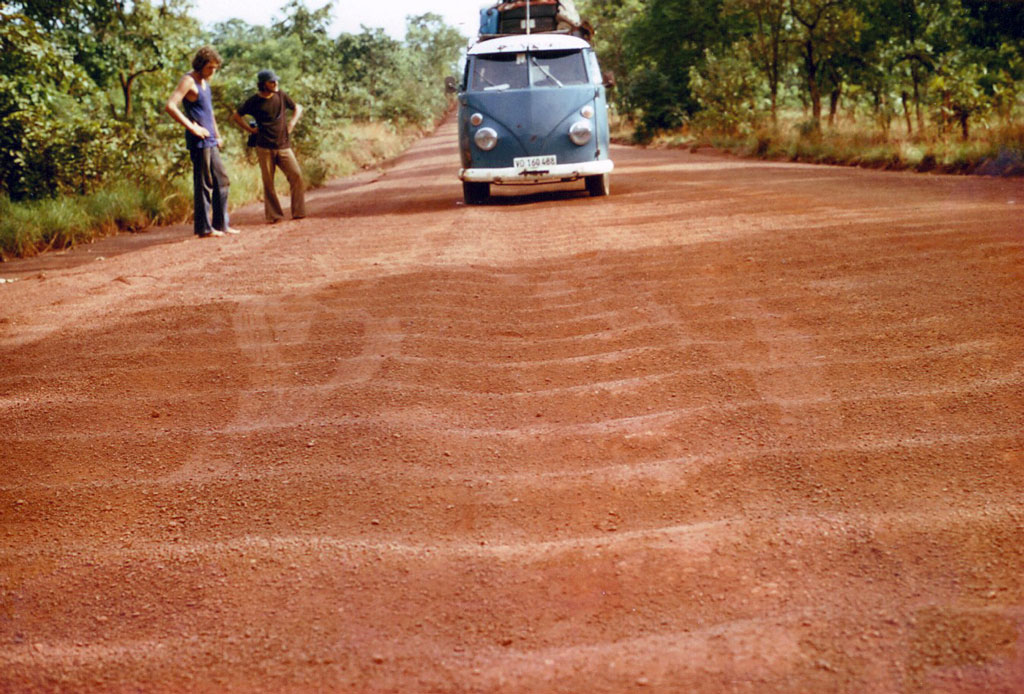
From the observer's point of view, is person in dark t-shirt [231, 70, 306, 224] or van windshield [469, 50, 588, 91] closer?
person in dark t-shirt [231, 70, 306, 224]

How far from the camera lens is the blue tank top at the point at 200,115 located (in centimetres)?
928

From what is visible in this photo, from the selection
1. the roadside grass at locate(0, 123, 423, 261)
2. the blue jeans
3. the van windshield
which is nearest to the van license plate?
the van windshield

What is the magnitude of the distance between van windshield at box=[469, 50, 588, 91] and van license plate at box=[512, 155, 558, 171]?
0.96m

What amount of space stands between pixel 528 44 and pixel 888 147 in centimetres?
671

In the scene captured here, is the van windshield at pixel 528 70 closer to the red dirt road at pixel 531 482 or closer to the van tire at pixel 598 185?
the van tire at pixel 598 185

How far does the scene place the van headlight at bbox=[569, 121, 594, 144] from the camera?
450 inches

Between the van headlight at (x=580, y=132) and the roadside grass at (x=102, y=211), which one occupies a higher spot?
the van headlight at (x=580, y=132)

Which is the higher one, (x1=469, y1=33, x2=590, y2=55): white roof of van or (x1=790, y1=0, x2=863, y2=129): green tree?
(x1=790, y1=0, x2=863, y2=129): green tree

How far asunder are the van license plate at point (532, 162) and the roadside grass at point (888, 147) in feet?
18.0

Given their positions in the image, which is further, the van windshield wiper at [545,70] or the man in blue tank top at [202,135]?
the van windshield wiper at [545,70]

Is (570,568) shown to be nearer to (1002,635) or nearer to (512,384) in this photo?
(1002,635)

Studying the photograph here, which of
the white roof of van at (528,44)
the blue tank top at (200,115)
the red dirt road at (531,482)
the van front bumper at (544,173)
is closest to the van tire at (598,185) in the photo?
the van front bumper at (544,173)

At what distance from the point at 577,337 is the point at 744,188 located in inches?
296

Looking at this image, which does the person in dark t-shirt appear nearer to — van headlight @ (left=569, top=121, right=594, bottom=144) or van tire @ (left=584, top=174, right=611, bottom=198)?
van headlight @ (left=569, top=121, right=594, bottom=144)
